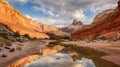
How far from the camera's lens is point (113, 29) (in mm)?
65312

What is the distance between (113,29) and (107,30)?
12.9 feet

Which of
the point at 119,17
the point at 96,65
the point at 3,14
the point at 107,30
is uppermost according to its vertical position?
the point at 3,14

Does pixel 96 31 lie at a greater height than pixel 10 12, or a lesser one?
lesser

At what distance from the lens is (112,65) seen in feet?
46.9

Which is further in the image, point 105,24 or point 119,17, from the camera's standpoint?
point 105,24

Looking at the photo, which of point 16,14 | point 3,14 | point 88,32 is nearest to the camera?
point 88,32

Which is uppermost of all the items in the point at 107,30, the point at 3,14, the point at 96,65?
the point at 3,14

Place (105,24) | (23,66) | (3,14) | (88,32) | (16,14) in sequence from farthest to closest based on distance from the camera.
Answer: (16,14) < (3,14) < (88,32) < (105,24) < (23,66)

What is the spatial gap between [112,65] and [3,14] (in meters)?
141

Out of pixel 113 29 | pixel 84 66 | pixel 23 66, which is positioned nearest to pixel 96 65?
pixel 84 66

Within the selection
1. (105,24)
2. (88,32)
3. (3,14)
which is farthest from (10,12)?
(105,24)

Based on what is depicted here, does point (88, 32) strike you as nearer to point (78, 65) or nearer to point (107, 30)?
point (107, 30)

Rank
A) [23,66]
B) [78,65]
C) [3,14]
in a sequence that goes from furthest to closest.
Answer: [3,14] → [78,65] → [23,66]

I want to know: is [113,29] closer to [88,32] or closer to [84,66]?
[88,32]
